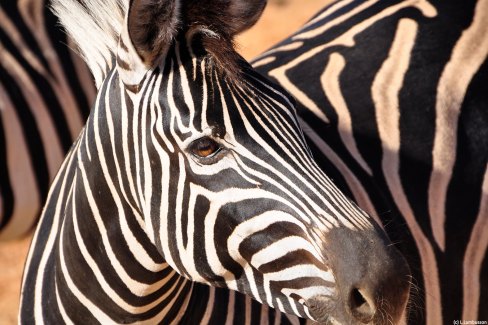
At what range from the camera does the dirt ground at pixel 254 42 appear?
812 centimetres

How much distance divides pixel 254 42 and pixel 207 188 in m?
10.5

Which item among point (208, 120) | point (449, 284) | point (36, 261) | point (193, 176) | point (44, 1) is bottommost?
point (449, 284)

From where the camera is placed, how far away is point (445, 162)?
174 inches

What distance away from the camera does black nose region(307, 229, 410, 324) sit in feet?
9.47

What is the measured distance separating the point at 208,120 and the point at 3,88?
309 centimetres

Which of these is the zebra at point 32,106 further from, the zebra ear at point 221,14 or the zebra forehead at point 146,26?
the zebra ear at point 221,14

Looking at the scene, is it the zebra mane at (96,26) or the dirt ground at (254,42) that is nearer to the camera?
the zebra mane at (96,26)

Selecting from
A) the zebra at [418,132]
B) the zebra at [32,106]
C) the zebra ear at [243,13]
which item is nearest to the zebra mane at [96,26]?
the zebra ear at [243,13]

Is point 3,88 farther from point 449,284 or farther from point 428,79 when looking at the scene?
point 449,284

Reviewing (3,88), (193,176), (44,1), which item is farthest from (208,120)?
(44,1)

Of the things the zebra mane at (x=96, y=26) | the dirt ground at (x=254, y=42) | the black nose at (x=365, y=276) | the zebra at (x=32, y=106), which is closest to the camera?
the black nose at (x=365, y=276)

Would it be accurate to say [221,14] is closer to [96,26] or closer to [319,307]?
[96,26]

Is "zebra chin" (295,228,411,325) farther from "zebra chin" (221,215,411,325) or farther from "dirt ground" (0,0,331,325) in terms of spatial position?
"dirt ground" (0,0,331,325)

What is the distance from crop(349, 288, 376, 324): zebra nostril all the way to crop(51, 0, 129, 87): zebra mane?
1359 mm
